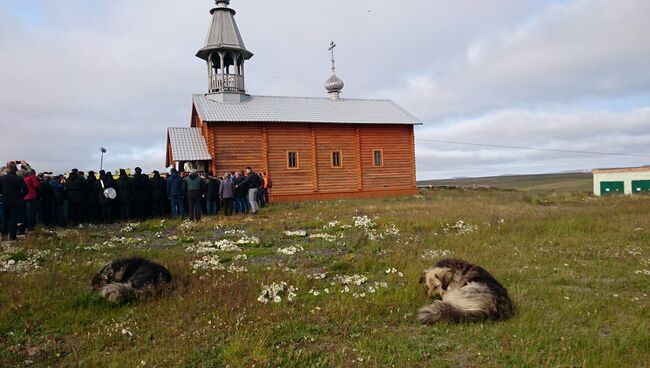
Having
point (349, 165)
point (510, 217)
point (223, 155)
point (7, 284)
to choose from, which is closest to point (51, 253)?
point (7, 284)

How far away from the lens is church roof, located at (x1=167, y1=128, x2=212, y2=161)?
25.8 meters

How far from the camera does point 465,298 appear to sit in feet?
20.3

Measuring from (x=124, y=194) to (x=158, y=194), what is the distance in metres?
1.41

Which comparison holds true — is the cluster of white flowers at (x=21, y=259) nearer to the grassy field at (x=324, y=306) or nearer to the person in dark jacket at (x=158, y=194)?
the grassy field at (x=324, y=306)

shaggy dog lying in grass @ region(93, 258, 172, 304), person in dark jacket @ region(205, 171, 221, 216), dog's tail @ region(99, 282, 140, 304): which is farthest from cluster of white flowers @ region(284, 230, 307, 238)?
dog's tail @ region(99, 282, 140, 304)

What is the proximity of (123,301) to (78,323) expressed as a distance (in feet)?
2.39

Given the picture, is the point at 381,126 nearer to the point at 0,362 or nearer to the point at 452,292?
the point at 452,292

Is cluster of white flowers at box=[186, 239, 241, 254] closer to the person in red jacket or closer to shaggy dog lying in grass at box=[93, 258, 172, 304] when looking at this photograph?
shaggy dog lying in grass at box=[93, 258, 172, 304]

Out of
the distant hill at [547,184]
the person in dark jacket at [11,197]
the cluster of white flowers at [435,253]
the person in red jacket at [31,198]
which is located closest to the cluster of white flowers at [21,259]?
the person in dark jacket at [11,197]

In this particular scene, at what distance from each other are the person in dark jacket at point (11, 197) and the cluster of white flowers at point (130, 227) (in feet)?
10.6

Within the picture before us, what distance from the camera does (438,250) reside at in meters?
10.8

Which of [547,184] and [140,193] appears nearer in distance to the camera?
[140,193]

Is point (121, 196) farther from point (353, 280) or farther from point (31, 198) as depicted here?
point (353, 280)

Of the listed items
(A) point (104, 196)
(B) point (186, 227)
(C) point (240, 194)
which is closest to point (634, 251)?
(B) point (186, 227)
